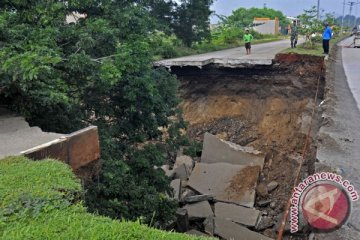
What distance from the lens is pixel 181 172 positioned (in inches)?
511

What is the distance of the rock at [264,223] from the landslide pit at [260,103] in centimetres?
328

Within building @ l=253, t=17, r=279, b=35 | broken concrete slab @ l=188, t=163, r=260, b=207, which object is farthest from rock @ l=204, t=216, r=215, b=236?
building @ l=253, t=17, r=279, b=35

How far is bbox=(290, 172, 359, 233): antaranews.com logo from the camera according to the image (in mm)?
4473

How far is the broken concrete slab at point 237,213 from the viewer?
10039 millimetres

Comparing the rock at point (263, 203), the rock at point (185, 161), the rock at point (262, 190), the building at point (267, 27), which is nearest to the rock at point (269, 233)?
the rock at point (263, 203)

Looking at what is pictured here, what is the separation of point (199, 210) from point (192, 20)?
15142 millimetres

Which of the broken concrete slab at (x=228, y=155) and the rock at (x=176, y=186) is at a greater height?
the broken concrete slab at (x=228, y=155)

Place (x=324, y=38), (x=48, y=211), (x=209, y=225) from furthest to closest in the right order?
(x=324, y=38)
(x=209, y=225)
(x=48, y=211)

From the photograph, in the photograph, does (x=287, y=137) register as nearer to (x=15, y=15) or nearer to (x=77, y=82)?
(x=77, y=82)

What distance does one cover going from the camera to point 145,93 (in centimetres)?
832

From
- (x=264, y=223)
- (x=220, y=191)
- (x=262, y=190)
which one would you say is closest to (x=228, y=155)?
(x=262, y=190)

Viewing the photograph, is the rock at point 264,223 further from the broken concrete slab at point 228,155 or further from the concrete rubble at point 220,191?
the broken concrete slab at point 228,155

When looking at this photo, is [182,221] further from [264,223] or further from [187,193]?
[187,193]

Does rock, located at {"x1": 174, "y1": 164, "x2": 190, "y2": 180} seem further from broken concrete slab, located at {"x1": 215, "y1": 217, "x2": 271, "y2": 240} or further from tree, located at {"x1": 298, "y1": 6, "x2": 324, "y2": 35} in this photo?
tree, located at {"x1": 298, "y1": 6, "x2": 324, "y2": 35}
